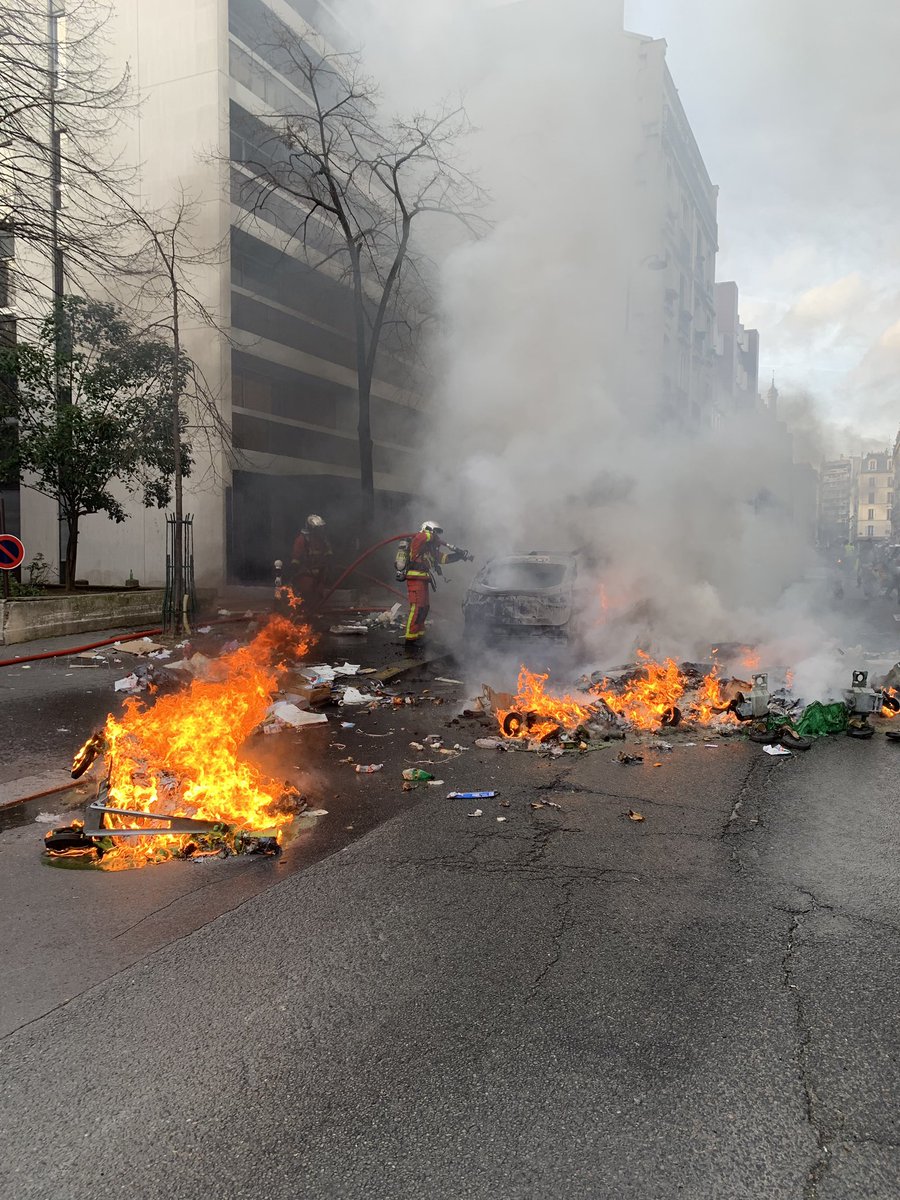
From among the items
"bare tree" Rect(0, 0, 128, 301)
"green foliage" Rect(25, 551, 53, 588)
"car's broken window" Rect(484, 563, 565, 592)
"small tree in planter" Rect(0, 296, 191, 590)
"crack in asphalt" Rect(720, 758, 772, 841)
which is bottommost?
"crack in asphalt" Rect(720, 758, 772, 841)

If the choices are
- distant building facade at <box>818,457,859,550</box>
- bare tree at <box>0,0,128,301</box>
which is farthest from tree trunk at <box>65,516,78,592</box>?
distant building facade at <box>818,457,859,550</box>

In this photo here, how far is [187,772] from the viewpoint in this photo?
4766 mm

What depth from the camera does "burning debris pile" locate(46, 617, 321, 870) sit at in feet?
12.9

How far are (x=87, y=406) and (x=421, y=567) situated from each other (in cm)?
640

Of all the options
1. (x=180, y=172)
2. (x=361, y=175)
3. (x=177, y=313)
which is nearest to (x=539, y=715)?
(x=177, y=313)

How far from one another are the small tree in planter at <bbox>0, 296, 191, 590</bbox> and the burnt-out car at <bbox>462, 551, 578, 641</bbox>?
587 cm

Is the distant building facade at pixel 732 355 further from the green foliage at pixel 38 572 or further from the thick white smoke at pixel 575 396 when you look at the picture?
the green foliage at pixel 38 572

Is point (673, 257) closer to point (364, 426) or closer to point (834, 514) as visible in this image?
point (364, 426)

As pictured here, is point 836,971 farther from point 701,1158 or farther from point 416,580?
point 416,580

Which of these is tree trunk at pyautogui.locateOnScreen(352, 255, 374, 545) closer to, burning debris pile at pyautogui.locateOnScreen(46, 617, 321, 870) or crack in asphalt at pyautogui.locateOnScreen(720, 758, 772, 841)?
burning debris pile at pyautogui.locateOnScreen(46, 617, 321, 870)

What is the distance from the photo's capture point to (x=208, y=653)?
991 cm

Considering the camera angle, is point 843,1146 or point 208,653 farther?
point 208,653

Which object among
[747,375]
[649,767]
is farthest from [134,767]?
[747,375]

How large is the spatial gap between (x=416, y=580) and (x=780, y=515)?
8.86m
